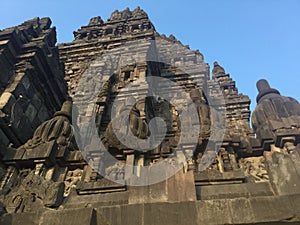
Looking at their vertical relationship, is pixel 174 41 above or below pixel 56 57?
above

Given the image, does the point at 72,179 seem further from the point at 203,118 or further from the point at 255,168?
the point at 203,118

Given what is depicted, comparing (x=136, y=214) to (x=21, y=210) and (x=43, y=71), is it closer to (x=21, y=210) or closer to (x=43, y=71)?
(x=21, y=210)

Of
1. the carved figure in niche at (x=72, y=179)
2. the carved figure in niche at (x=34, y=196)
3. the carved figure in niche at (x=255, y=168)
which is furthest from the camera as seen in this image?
the carved figure in niche at (x=72, y=179)

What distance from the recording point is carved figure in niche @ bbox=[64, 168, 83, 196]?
5.07 m

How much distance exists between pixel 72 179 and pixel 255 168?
3.42 m

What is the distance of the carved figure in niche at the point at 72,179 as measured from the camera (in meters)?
5.07

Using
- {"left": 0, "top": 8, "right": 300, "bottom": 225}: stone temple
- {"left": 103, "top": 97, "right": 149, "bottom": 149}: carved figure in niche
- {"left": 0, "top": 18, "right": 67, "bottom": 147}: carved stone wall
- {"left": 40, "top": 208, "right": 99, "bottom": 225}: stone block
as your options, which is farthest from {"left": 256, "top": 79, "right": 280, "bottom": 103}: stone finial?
{"left": 0, "top": 18, "right": 67, "bottom": 147}: carved stone wall

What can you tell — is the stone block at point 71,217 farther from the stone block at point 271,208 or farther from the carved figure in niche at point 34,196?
the stone block at point 271,208

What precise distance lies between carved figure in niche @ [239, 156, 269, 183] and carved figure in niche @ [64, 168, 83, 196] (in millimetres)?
3119

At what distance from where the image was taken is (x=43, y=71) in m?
7.73

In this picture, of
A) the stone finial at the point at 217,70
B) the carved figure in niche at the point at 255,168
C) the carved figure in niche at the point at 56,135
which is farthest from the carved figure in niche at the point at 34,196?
the stone finial at the point at 217,70

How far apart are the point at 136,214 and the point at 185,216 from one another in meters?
0.63

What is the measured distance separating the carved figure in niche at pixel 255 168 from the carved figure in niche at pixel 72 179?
3119 millimetres

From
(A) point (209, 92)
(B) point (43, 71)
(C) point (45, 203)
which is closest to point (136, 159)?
(C) point (45, 203)
